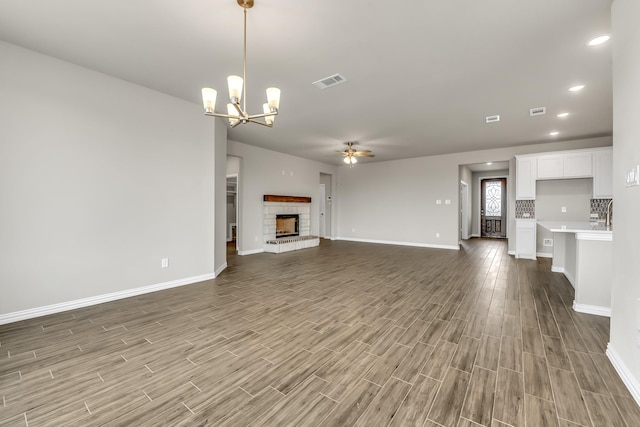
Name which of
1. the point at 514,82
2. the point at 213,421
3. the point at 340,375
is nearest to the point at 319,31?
the point at 514,82

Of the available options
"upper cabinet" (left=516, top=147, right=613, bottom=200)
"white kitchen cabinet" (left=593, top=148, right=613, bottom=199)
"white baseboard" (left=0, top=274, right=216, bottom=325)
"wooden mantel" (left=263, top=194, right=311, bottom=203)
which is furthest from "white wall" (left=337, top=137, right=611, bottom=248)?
"white baseboard" (left=0, top=274, right=216, bottom=325)

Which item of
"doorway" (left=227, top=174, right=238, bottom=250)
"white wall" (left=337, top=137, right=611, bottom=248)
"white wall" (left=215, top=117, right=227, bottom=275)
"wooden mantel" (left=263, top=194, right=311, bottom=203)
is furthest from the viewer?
"doorway" (left=227, top=174, right=238, bottom=250)

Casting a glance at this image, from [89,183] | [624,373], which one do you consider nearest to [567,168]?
[624,373]

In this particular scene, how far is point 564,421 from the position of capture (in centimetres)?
143

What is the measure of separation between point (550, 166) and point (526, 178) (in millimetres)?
489

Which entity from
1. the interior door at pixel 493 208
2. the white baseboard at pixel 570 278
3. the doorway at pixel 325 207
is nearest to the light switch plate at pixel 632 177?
the white baseboard at pixel 570 278

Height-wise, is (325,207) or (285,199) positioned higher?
(285,199)

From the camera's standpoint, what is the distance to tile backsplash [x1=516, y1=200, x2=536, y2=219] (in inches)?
255

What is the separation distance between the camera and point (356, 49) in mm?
2674

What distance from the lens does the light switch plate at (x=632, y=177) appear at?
163 centimetres

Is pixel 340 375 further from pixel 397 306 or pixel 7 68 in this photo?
pixel 7 68

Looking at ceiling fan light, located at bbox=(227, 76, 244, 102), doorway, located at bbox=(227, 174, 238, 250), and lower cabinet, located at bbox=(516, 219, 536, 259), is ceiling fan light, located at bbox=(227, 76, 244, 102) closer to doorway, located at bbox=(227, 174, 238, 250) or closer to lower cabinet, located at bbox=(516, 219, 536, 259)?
lower cabinet, located at bbox=(516, 219, 536, 259)

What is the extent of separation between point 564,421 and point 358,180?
26.9ft

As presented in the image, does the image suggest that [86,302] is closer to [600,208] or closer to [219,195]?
[219,195]
